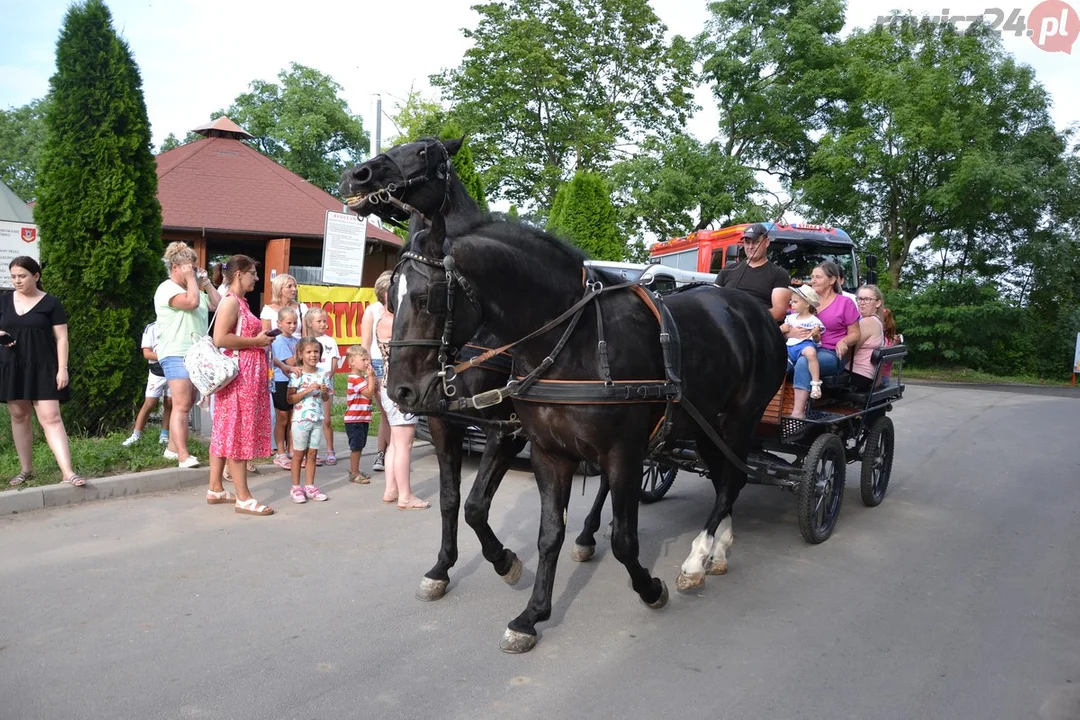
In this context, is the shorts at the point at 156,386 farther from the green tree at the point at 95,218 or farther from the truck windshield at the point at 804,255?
the truck windshield at the point at 804,255

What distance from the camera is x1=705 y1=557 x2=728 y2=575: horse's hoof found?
4879 millimetres

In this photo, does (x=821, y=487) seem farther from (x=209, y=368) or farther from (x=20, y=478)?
(x=20, y=478)

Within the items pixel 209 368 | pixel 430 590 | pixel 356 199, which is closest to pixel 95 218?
pixel 209 368

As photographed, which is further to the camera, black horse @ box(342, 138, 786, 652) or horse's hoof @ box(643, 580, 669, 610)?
horse's hoof @ box(643, 580, 669, 610)

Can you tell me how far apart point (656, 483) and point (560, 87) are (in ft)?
87.3

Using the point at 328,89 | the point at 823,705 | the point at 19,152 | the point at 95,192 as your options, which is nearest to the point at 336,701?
the point at 823,705

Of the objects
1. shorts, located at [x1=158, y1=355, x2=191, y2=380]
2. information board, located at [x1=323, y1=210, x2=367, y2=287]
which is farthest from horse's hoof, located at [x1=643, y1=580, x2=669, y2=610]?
information board, located at [x1=323, y1=210, x2=367, y2=287]

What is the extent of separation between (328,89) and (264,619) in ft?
149

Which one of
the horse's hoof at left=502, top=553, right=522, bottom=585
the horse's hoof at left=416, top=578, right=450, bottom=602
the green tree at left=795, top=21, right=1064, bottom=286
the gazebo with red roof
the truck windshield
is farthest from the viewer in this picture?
the green tree at left=795, top=21, right=1064, bottom=286

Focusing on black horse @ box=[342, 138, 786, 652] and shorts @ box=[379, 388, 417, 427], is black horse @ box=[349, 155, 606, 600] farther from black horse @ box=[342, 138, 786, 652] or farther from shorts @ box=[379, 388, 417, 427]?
shorts @ box=[379, 388, 417, 427]

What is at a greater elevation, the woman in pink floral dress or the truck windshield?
the truck windshield

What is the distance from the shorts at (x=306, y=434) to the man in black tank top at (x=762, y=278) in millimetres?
3613

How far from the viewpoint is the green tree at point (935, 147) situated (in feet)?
74.8

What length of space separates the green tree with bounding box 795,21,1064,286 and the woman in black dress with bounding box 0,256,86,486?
2333 cm
